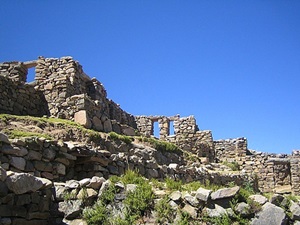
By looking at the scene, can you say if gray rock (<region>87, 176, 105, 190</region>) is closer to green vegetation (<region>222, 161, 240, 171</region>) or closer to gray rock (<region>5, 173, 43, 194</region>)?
gray rock (<region>5, 173, 43, 194</region>)

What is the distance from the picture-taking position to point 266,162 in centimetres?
2327

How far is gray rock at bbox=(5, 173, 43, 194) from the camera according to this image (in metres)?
5.50

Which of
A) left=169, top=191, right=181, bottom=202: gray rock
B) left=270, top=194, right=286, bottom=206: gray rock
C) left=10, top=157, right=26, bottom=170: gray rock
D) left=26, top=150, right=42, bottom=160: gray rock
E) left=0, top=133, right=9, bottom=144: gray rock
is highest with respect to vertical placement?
left=0, top=133, right=9, bottom=144: gray rock

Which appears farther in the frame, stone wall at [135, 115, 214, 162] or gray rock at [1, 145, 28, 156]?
stone wall at [135, 115, 214, 162]

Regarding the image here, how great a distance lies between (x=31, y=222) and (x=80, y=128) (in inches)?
212

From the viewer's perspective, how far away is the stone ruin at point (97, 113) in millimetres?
12688

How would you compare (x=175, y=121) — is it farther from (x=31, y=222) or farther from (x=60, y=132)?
(x=31, y=222)

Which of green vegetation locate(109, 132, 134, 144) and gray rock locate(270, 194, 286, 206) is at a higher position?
green vegetation locate(109, 132, 134, 144)

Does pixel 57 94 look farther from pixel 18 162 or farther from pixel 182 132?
pixel 182 132

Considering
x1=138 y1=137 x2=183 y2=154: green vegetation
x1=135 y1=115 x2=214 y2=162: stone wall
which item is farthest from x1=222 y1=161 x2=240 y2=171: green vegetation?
x1=138 y1=137 x2=183 y2=154: green vegetation

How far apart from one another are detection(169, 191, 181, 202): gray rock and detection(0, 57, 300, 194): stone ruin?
614 centimetres

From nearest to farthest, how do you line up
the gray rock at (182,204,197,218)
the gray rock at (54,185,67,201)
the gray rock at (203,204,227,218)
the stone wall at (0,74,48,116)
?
the gray rock at (203,204,227,218) < the gray rock at (182,204,197,218) < the gray rock at (54,185,67,201) < the stone wall at (0,74,48,116)

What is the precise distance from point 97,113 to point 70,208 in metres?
6.70

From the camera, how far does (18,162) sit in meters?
7.49
